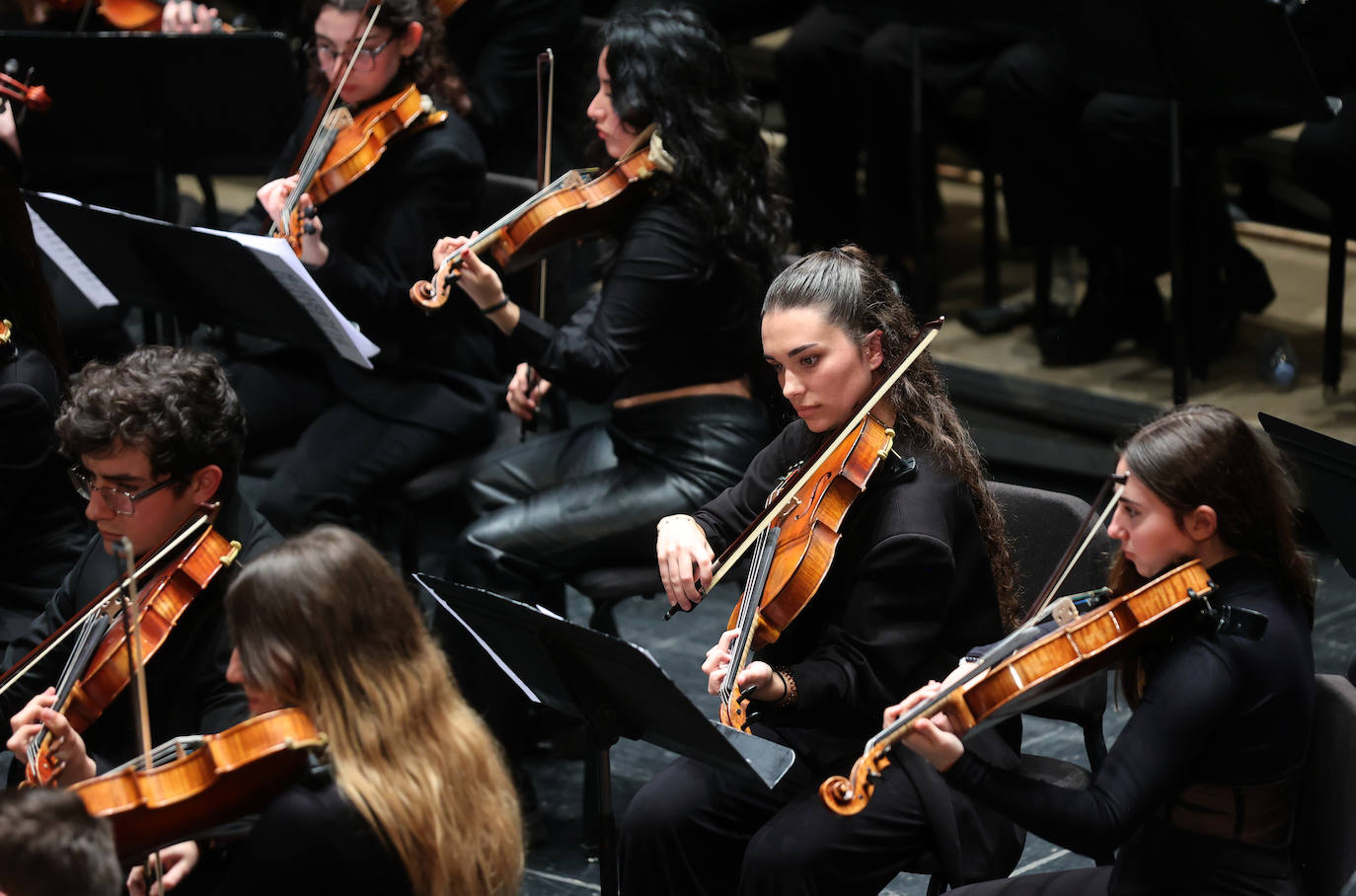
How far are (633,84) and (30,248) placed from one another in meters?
1.20

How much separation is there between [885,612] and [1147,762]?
→ 0.50 metres

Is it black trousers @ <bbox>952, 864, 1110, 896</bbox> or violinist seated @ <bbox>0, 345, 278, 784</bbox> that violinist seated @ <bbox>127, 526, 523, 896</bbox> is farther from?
black trousers @ <bbox>952, 864, 1110, 896</bbox>

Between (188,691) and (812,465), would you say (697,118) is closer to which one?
(812,465)

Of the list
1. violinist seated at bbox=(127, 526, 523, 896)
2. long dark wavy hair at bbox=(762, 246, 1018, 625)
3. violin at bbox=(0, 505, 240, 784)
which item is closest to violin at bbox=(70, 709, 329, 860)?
violinist seated at bbox=(127, 526, 523, 896)

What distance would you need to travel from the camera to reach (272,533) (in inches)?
102

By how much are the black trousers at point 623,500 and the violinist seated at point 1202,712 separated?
4.28 ft

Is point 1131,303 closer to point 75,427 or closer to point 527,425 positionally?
point 527,425

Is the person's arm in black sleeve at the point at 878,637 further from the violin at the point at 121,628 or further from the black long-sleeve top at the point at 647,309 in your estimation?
the black long-sleeve top at the point at 647,309

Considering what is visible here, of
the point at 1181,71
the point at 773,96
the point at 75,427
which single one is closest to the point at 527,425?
the point at 75,427

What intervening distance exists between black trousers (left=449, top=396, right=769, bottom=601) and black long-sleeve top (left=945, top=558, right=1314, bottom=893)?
4.39ft

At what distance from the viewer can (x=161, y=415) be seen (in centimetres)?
251

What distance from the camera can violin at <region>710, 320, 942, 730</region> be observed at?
2.36 metres

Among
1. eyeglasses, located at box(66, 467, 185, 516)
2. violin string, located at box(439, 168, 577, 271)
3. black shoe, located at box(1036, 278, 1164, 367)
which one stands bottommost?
black shoe, located at box(1036, 278, 1164, 367)

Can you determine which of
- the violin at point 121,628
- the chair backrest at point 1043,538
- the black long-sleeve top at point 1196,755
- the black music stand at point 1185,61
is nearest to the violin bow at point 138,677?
the violin at point 121,628
